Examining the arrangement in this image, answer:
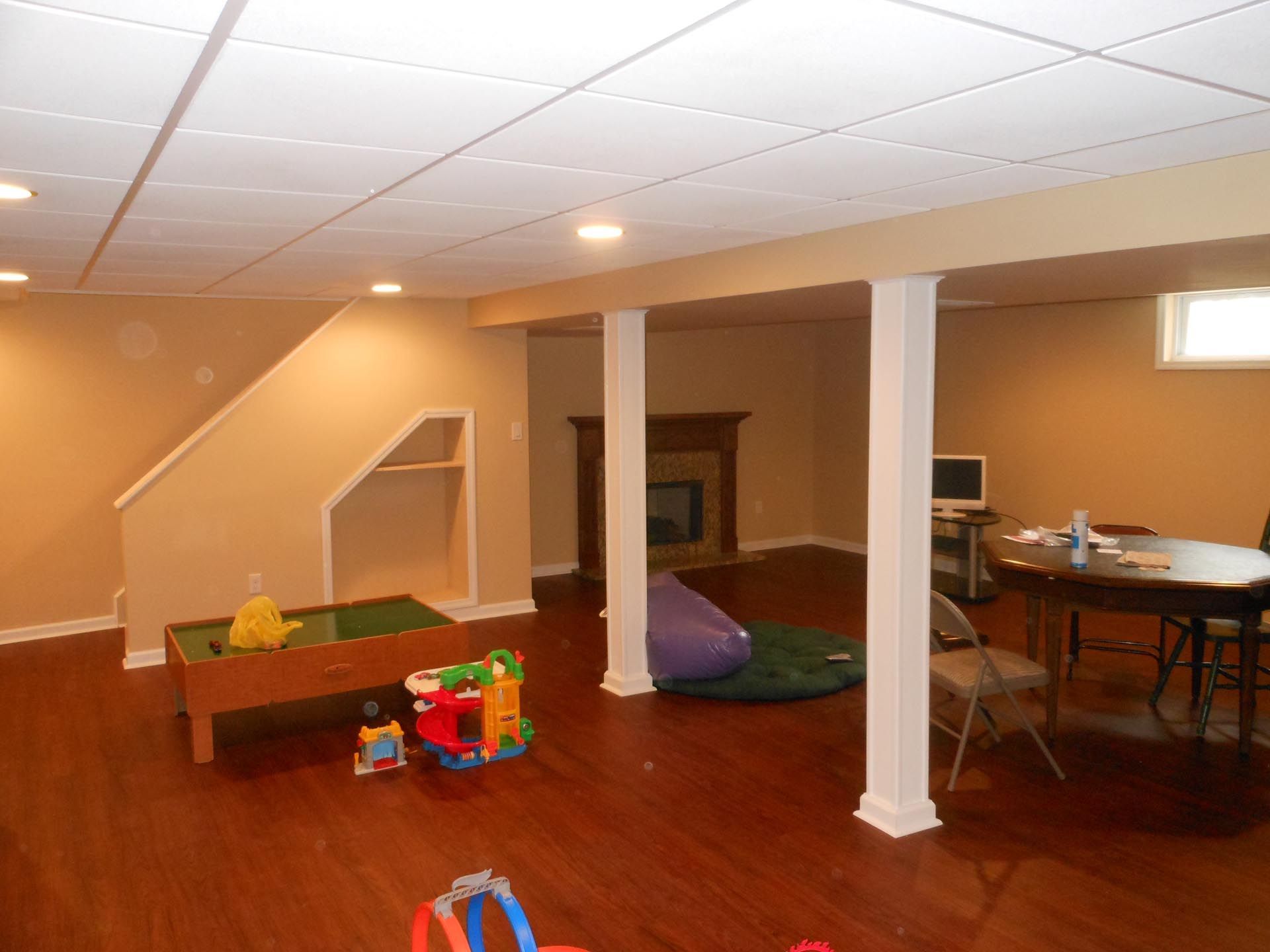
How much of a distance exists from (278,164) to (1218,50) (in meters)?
2.03

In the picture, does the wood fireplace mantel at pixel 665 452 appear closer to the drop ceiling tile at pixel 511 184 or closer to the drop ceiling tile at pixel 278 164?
the drop ceiling tile at pixel 511 184

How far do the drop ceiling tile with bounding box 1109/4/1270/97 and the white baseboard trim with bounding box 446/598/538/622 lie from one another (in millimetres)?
5706

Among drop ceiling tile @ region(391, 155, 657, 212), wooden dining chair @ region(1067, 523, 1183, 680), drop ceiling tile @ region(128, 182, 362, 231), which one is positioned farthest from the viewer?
wooden dining chair @ region(1067, 523, 1183, 680)

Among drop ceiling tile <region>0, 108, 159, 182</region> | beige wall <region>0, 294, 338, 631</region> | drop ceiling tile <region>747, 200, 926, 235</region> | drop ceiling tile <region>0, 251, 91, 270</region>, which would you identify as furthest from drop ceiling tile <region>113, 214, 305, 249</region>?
beige wall <region>0, 294, 338, 631</region>

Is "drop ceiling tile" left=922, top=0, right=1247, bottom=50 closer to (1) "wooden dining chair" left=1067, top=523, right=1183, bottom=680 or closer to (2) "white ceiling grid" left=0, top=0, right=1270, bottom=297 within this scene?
(2) "white ceiling grid" left=0, top=0, right=1270, bottom=297

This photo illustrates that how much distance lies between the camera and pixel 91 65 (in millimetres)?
1688

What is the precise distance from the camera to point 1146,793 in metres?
3.93

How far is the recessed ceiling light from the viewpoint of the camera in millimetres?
3486

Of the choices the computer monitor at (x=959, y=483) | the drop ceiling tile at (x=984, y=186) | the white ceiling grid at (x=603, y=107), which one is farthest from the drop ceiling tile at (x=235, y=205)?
the computer monitor at (x=959, y=483)

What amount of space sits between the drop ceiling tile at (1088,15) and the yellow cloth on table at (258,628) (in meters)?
4.07

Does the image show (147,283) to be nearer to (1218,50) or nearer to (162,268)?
(162,268)

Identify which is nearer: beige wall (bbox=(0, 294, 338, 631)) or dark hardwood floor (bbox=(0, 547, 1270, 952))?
dark hardwood floor (bbox=(0, 547, 1270, 952))

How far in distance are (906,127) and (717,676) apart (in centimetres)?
367

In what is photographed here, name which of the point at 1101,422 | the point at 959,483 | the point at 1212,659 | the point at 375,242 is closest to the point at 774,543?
the point at 959,483
